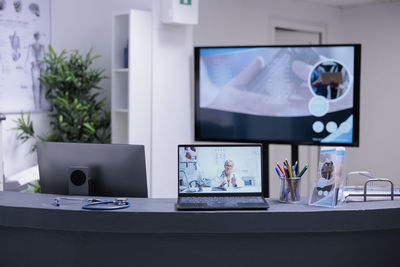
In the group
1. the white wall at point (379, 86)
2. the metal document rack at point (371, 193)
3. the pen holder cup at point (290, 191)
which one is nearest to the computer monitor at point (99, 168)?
the pen holder cup at point (290, 191)

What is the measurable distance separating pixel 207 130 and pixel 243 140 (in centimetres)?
33

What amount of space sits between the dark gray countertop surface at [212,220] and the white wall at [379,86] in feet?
14.9

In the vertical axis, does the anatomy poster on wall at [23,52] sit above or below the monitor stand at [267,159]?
above

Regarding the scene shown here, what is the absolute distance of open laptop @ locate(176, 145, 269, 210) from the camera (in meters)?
2.18

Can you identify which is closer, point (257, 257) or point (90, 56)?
point (257, 257)

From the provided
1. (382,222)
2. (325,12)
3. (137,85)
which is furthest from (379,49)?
(382,222)

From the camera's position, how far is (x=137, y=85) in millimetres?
4531

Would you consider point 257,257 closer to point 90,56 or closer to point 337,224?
point 337,224

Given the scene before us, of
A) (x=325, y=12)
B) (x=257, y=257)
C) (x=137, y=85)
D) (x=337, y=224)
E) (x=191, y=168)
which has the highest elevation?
(x=325, y=12)

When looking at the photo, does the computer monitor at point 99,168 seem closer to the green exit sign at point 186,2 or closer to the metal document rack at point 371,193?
the metal document rack at point 371,193

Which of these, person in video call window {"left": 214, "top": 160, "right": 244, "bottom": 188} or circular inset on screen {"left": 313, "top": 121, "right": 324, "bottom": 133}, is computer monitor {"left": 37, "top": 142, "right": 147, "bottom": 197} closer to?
person in video call window {"left": 214, "top": 160, "right": 244, "bottom": 188}

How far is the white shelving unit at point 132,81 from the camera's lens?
449cm

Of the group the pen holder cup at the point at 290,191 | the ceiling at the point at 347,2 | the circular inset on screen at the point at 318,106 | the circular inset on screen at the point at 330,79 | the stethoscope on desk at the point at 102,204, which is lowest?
the stethoscope on desk at the point at 102,204

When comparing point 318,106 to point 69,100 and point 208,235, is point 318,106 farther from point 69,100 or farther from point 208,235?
point 208,235
